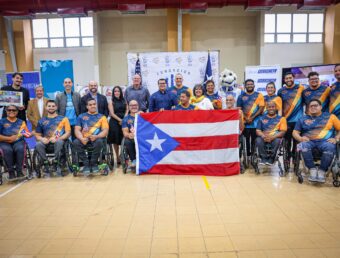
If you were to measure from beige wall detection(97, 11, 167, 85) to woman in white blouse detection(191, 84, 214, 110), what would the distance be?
5.74 metres

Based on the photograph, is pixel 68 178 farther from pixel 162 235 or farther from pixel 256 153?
pixel 256 153

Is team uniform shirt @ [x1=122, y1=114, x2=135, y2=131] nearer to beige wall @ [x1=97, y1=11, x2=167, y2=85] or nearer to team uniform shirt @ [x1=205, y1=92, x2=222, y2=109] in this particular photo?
team uniform shirt @ [x1=205, y1=92, x2=222, y2=109]

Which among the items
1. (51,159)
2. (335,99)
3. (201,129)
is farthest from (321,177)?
(51,159)

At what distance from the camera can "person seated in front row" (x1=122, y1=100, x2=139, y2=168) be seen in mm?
4301

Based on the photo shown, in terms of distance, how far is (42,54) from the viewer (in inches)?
396

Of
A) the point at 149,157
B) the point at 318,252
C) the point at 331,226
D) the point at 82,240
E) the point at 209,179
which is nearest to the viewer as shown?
the point at 318,252

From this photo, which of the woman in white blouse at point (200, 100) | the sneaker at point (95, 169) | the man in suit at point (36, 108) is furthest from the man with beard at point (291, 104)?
the man in suit at point (36, 108)

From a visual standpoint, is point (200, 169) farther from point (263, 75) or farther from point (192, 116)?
point (263, 75)

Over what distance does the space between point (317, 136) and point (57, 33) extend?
941cm

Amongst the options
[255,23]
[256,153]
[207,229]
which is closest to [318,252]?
[207,229]

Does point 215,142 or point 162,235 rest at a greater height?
point 215,142

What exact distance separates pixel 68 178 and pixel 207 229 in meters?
2.47

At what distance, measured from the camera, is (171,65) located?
6219 mm

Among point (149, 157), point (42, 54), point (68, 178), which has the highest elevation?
point (42, 54)
